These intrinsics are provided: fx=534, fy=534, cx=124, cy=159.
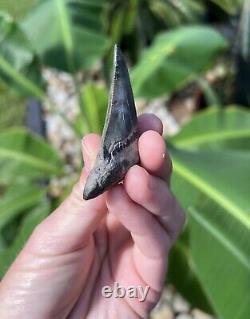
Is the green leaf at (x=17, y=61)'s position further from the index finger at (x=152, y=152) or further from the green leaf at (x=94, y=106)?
the index finger at (x=152, y=152)

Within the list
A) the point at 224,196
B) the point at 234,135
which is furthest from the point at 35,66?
the point at 224,196

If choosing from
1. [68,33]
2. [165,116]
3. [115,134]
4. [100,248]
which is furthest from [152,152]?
[165,116]

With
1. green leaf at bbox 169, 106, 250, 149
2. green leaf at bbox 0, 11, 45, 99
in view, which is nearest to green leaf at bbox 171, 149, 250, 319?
green leaf at bbox 169, 106, 250, 149

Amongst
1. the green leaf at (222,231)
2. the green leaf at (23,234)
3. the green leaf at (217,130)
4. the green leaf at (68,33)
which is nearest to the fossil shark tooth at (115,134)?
the green leaf at (222,231)

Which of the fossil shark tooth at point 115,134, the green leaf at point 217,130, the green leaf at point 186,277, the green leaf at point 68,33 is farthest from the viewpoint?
the green leaf at point 68,33

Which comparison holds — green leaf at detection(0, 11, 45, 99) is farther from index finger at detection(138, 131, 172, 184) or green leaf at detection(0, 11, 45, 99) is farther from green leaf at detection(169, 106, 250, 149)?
index finger at detection(138, 131, 172, 184)

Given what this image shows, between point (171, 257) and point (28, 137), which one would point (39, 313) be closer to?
point (171, 257)

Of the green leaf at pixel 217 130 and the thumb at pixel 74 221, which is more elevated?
the thumb at pixel 74 221
